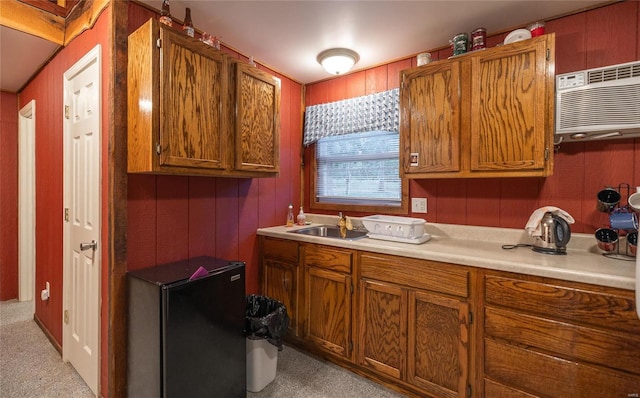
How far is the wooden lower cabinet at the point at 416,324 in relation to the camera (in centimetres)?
167

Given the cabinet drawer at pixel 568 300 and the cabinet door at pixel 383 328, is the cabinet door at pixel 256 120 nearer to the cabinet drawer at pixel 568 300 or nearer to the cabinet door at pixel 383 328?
the cabinet door at pixel 383 328

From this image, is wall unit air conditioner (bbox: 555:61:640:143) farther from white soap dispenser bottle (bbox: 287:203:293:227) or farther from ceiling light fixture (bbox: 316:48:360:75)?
white soap dispenser bottle (bbox: 287:203:293:227)

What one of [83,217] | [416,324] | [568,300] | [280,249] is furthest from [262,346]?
[568,300]

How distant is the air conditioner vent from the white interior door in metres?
2.79

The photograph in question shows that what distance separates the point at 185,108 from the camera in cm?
169

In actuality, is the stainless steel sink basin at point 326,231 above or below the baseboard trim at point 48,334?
above

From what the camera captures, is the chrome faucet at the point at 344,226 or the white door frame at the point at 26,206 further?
the white door frame at the point at 26,206

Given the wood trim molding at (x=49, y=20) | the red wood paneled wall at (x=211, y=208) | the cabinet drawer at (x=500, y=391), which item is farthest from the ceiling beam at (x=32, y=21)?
the cabinet drawer at (x=500, y=391)

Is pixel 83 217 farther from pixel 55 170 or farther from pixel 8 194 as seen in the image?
pixel 8 194

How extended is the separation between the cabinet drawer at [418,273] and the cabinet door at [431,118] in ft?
2.17

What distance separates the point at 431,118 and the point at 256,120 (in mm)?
1225

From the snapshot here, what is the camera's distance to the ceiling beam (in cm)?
198

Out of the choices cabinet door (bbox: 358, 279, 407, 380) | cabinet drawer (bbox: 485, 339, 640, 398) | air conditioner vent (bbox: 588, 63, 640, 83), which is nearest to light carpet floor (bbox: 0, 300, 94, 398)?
cabinet door (bbox: 358, 279, 407, 380)

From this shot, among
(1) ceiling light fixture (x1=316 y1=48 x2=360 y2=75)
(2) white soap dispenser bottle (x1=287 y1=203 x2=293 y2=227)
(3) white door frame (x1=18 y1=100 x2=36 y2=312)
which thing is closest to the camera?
(1) ceiling light fixture (x1=316 y1=48 x2=360 y2=75)
